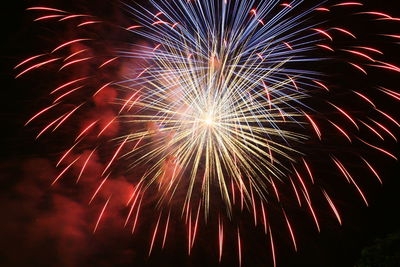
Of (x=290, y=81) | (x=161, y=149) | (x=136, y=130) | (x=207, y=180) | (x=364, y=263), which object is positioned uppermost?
(x=290, y=81)

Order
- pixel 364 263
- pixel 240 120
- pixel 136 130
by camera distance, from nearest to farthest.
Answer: pixel 364 263, pixel 240 120, pixel 136 130

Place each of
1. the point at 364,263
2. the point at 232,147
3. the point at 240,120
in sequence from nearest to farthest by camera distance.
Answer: the point at 364,263, the point at 240,120, the point at 232,147

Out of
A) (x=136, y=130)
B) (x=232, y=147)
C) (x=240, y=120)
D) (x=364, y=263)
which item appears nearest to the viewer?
(x=364, y=263)

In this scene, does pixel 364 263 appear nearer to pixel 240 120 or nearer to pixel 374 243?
pixel 374 243

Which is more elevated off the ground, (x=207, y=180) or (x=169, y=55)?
(x=169, y=55)

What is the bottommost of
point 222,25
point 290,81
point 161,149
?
point 161,149

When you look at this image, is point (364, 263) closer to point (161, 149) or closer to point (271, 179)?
point (271, 179)

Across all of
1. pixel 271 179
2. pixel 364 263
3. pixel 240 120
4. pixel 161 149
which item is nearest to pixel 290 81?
pixel 240 120

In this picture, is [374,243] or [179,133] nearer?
[374,243]

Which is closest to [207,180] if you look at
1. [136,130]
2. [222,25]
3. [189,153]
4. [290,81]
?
[189,153]
